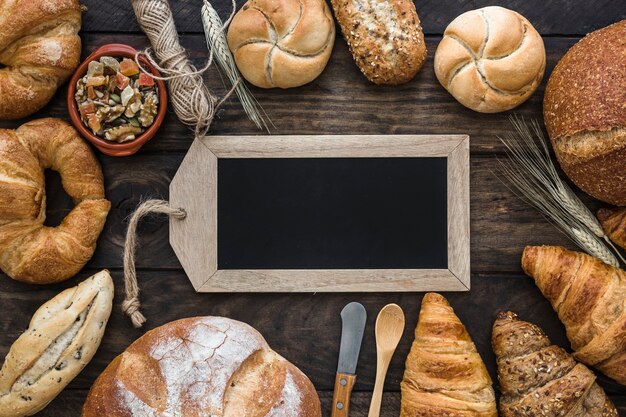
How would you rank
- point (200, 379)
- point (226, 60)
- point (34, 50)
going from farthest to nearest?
1. point (226, 60)
2. point (34, 50)
3. point (200, 379)

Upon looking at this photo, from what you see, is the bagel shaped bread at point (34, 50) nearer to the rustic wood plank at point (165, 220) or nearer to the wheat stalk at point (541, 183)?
the rustic wood plank at point (165, 220)

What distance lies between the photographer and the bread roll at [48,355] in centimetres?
206

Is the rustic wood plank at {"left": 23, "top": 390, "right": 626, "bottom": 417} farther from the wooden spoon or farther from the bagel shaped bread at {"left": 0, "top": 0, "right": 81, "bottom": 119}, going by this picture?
the bagel shaped bread at {"left": 0, "top": 0, "right": 81, "bottom": 119}

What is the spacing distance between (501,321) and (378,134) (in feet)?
2.54

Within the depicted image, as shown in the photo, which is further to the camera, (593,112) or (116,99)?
(116,99)

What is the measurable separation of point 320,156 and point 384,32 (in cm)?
47

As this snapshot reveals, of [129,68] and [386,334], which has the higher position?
[129,68]

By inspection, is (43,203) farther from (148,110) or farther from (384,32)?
(384,32)

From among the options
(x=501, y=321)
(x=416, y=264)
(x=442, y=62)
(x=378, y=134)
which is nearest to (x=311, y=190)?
(x=378, y=134)

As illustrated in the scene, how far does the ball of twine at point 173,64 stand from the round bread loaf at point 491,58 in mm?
815

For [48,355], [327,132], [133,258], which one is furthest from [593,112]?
[48,355]

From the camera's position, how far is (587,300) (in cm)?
207

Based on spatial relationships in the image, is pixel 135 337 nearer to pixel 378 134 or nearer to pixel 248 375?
pixel 248 375

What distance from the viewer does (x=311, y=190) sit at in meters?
2.20
